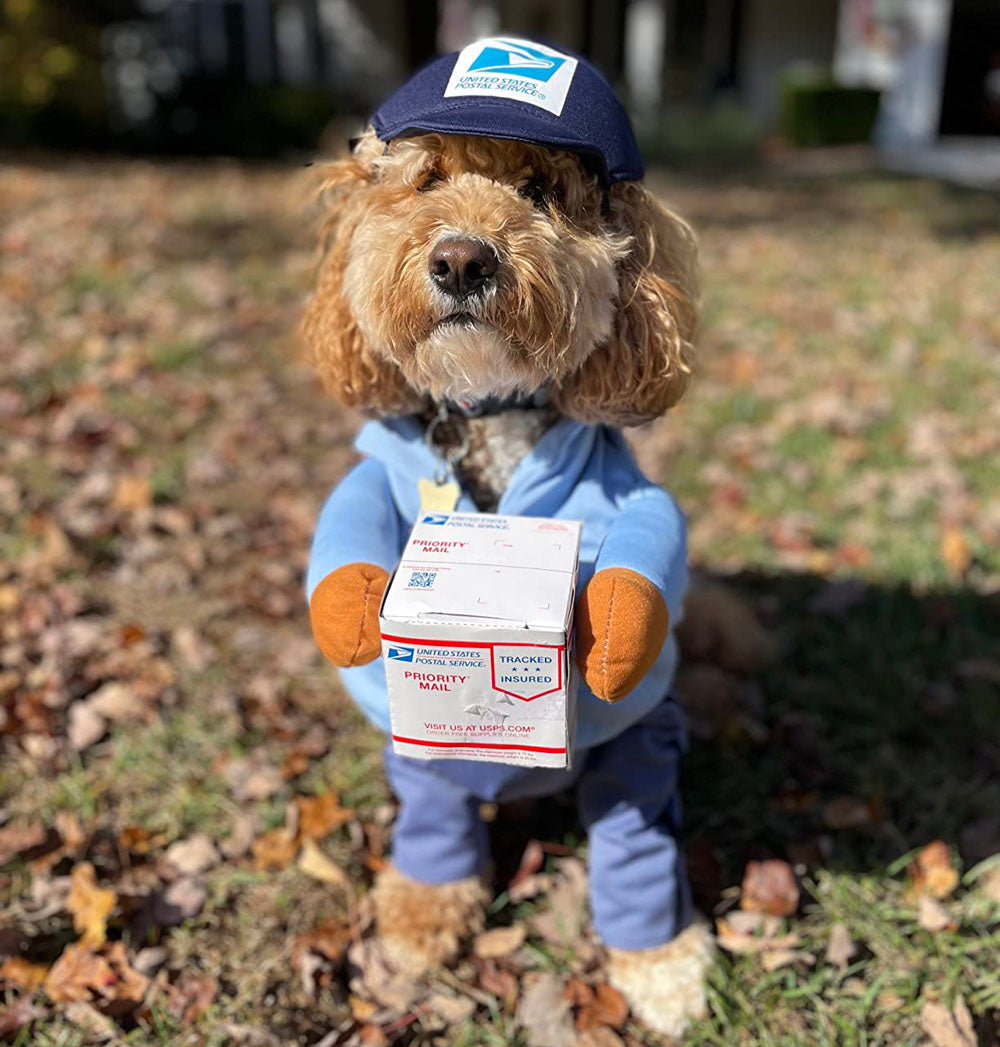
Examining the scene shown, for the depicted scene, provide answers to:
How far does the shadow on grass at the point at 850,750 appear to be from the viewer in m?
2.68

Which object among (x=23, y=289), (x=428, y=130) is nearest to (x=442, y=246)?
(x=428, y=130)

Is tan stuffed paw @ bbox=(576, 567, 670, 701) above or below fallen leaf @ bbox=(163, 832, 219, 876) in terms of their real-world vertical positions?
above

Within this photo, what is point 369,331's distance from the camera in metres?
1.96

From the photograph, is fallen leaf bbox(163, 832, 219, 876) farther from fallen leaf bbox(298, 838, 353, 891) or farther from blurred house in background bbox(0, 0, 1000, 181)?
blurred house in background bbox(0, 0, 1000, 181)

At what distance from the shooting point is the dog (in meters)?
1.81

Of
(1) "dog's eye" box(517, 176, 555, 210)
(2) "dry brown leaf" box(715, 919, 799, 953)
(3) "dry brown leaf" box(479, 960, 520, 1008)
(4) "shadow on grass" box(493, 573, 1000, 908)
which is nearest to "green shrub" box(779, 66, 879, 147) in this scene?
(4) "shadow on grass" box(493, 573, 1000, 908)

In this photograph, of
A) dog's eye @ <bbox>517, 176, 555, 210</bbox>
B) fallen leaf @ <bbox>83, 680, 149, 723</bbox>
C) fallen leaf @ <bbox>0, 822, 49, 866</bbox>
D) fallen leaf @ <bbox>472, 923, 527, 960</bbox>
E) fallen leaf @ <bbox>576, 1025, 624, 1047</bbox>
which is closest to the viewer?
dog's eye @ <bbox>517, 176, 555, 210</bbox>

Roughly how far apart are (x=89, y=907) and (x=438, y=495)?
1.37 meters

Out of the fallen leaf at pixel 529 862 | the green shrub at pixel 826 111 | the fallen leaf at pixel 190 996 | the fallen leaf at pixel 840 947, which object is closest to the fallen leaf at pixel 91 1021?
the fallen leaf at pixel 190 996

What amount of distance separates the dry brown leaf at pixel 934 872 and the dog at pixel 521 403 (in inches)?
23.1

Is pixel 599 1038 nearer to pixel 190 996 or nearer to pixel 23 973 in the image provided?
pixel 190 996

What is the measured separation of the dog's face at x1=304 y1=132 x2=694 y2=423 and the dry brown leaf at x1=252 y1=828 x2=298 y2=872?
1.27m

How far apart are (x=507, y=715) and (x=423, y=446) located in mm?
681

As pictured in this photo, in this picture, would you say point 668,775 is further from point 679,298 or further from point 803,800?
point 679,298
